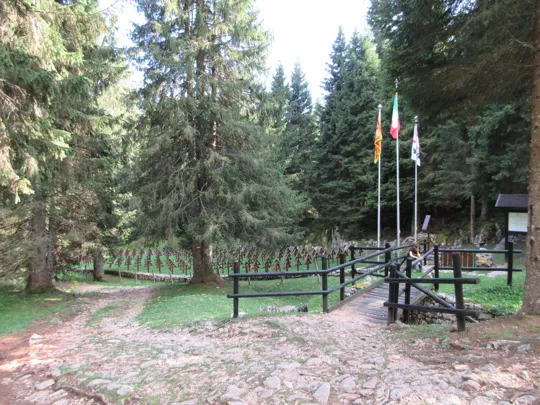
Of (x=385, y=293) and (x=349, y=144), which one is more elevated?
(x=349, y=144)

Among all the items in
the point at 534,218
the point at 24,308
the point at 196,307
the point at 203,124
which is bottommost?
the point at 24,308

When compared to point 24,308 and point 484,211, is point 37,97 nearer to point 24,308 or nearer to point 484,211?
point 24,308

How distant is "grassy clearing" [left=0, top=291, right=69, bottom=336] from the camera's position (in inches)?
322

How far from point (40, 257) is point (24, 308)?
2.28m

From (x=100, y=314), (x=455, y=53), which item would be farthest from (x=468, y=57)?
(x=100, y=314)

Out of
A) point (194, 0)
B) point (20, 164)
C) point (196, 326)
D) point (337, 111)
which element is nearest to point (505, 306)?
point (196, 326)

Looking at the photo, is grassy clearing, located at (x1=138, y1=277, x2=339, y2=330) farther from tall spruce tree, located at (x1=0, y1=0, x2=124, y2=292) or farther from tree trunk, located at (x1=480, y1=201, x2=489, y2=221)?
tree trunk, located at (x1=480, y1=201, x2=489, y2=221)

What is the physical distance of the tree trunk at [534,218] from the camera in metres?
4.76

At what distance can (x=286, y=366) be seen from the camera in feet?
13.6

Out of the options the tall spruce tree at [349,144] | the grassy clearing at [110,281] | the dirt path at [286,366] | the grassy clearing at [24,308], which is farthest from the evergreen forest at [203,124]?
the dirt path at [286,366]

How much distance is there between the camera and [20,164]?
7.43 m

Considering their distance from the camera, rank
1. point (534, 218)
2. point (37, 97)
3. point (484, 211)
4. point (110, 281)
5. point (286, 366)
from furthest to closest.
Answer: point (484, 211), point (110, 281), point (37, 97), point (534, 218), point (286, 366)

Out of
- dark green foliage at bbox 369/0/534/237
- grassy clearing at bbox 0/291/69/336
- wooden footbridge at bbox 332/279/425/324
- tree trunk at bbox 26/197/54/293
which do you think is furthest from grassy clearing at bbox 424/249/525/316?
tree trunk at bbox 26/197/54/293

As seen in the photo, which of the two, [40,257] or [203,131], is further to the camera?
Result: [203,131]
